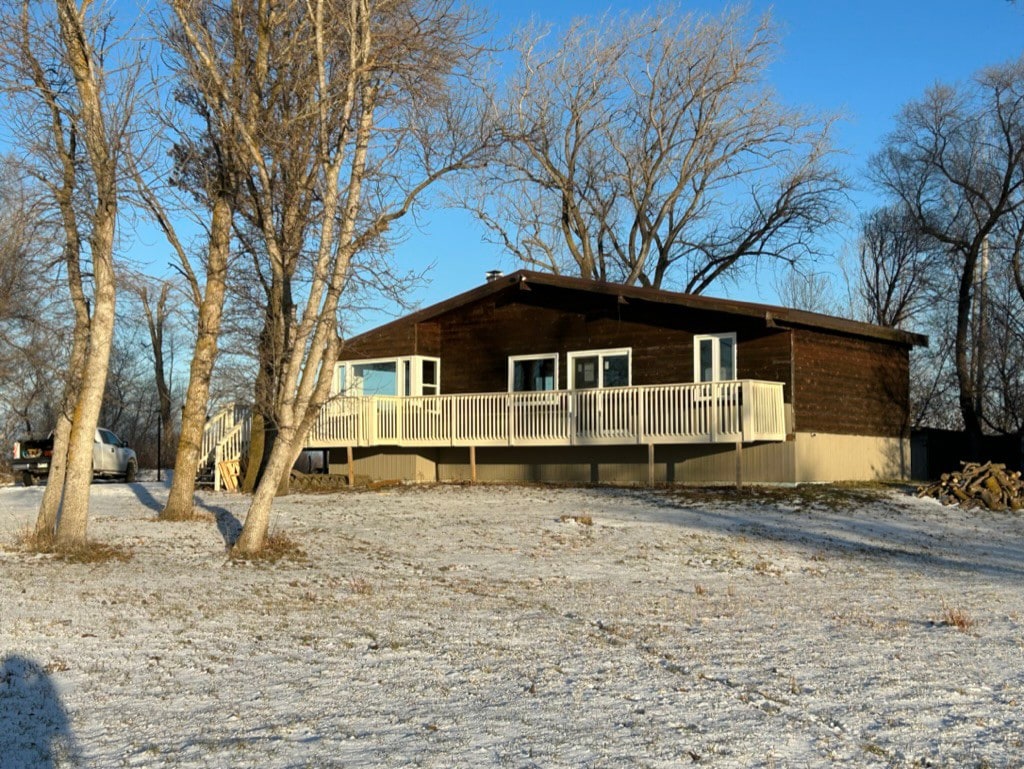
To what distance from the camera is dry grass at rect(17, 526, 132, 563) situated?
1355 cm

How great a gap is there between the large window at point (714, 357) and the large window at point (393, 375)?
23.6 ft

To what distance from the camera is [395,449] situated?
91.8 ft

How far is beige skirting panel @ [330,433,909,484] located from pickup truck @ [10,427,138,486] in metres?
6.88

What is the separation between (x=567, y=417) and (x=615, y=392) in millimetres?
1283

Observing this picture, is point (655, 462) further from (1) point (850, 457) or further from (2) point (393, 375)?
(2) point (393, 375)

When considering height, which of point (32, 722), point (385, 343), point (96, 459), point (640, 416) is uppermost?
point (385, 343)

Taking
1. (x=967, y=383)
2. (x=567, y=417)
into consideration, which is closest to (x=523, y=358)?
(x=567, y=417)

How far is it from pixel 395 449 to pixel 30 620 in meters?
18.4

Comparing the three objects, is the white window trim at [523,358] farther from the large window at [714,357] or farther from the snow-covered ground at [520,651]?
the snow-covered ground at [520,651]

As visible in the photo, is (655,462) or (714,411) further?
(655,462)

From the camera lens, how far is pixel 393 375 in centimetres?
2892

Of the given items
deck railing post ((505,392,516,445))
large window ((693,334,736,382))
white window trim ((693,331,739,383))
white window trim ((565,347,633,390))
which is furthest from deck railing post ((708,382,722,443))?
deck railing post ((505,392,516,445))

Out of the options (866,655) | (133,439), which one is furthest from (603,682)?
(133,439)

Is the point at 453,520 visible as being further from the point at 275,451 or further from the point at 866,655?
the point at 866,655
